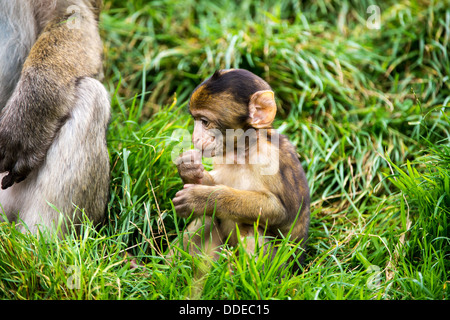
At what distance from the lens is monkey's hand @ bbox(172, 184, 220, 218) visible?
373 centimetres

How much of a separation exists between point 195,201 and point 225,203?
0.64ft

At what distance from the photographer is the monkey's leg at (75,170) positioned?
390cm

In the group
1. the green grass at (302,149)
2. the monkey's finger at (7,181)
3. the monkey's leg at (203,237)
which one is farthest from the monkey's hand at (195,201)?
the monkey's finger at (7,181)

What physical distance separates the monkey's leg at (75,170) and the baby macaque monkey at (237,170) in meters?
0.61

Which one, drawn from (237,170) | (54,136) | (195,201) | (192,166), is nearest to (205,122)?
(192,166)

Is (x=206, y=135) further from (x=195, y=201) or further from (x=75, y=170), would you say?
(x=75, y=170)

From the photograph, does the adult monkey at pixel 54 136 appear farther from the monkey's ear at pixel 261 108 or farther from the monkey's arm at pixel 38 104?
the monkey's ear at pixel 261 108

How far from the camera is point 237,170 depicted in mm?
3967

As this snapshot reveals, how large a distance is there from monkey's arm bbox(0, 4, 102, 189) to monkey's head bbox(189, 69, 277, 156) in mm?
948

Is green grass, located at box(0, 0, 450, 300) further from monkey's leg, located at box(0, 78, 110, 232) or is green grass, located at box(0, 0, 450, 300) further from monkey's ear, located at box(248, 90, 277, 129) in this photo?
monkey's ear, located at box(248, 90, 277, 129)

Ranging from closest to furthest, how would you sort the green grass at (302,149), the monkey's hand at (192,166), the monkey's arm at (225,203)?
the green grass at (302,149) < the monkey's arm at (225,203) < the monkey's hand at (192,166)

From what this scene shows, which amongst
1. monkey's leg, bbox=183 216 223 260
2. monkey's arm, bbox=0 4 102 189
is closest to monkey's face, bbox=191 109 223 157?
monkey's leg, bbox=183 216 223 260

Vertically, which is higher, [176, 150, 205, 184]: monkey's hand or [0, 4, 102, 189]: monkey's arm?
[0, 4, 102, 189]: monkey's arm

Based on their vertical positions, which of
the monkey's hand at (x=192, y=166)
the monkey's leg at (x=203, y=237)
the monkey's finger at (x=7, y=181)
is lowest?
the monkey's leg at (x=203, y=237)
